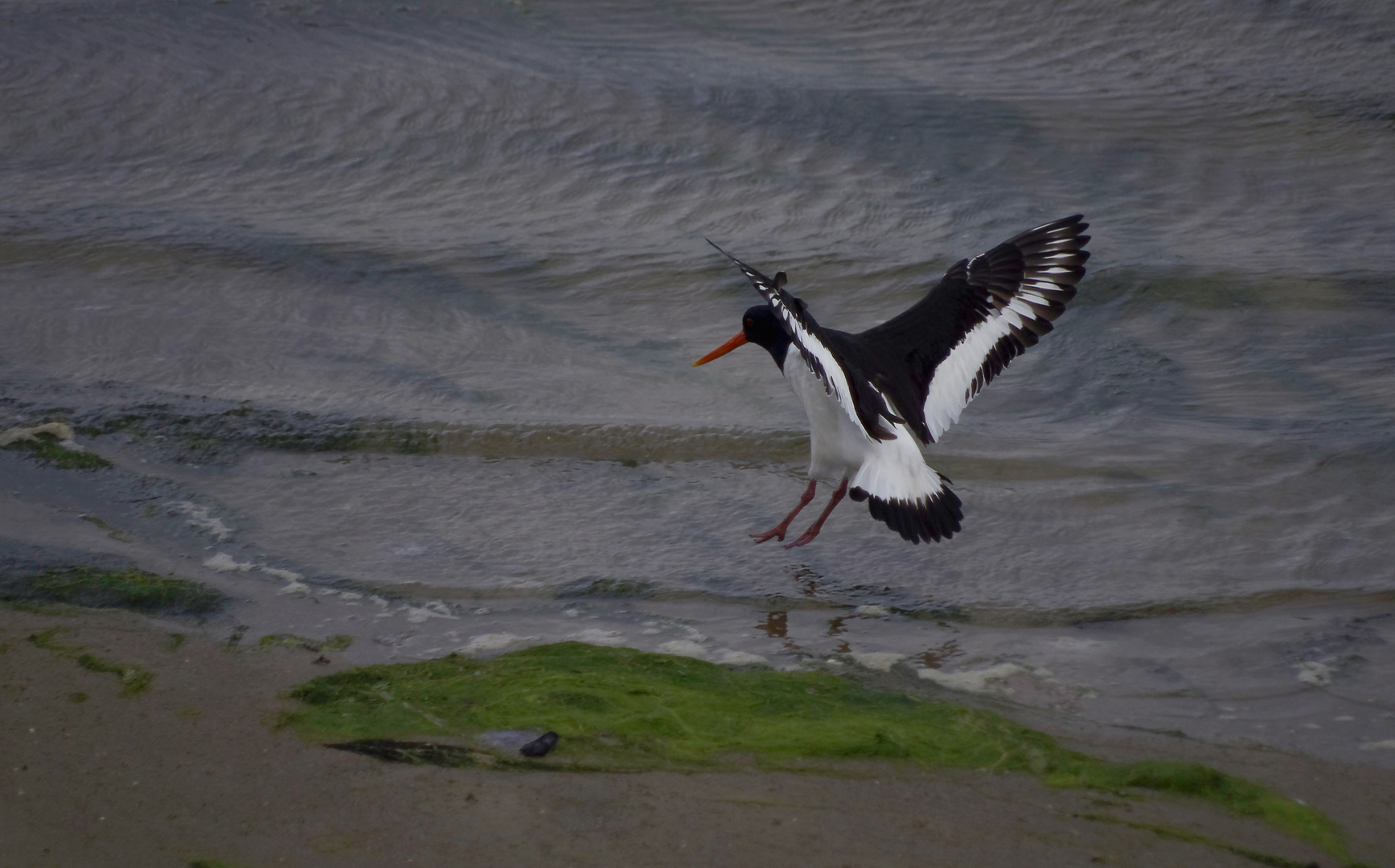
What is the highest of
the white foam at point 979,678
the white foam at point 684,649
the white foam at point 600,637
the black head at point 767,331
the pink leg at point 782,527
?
the black head at point 767,331

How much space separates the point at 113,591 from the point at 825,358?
2073mm

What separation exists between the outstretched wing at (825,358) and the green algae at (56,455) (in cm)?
224

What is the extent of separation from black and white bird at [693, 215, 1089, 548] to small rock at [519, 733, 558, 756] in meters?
1.26

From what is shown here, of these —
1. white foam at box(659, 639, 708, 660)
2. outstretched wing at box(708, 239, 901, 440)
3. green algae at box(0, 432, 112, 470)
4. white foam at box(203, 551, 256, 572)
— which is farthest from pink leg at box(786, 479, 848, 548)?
green algae at box(0, 432, 112, 470)

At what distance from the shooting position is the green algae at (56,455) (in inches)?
160

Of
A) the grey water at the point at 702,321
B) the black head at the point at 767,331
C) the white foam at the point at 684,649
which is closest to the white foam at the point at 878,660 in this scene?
the grey water at the point at 702,321

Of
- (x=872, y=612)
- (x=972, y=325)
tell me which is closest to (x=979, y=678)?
(x=872, y=612)

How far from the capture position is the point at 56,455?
4.12m

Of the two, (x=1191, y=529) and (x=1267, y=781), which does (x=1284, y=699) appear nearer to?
(x=1267, y=781)

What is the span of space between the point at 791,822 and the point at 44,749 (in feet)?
4.98

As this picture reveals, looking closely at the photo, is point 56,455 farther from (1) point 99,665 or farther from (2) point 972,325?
(2) point 972,325

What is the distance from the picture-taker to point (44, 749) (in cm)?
245

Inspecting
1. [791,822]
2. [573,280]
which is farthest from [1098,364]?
[791,822]

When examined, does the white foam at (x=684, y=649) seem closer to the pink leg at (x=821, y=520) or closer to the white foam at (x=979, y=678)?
the white foam at (x=979, y=678)
